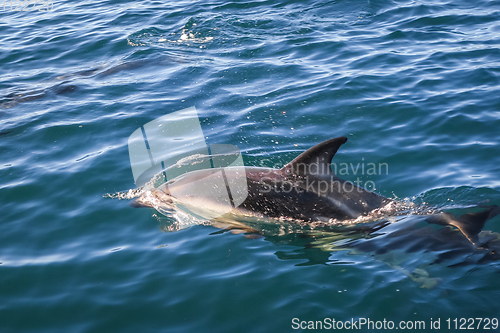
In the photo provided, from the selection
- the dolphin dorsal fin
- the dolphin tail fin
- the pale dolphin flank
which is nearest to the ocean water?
the dolphin tail fin

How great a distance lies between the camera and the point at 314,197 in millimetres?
6480

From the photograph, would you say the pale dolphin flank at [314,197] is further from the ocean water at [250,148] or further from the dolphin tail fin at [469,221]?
the ocean water at [250,148]

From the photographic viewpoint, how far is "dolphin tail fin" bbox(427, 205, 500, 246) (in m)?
6.04

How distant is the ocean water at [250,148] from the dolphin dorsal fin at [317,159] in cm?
97

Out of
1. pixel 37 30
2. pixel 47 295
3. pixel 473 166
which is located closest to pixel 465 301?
pixel 473 166

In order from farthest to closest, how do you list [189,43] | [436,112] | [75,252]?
[189,43] → [436,112] → [75,252]

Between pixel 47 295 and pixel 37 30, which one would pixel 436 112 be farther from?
pixel 37 30

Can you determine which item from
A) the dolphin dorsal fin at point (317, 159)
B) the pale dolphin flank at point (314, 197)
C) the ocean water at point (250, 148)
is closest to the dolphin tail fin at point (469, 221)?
the pale dolphin flank at point (314, 197)

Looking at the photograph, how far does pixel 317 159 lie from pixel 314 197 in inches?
24.5

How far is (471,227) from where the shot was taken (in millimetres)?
6074

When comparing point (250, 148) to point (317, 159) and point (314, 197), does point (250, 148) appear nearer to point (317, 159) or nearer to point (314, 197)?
point (314, 197)

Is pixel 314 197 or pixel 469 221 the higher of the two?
pixel 314 197

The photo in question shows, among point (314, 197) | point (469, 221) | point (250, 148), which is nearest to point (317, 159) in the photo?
point (314, 197)

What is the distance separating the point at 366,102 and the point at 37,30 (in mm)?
14181
